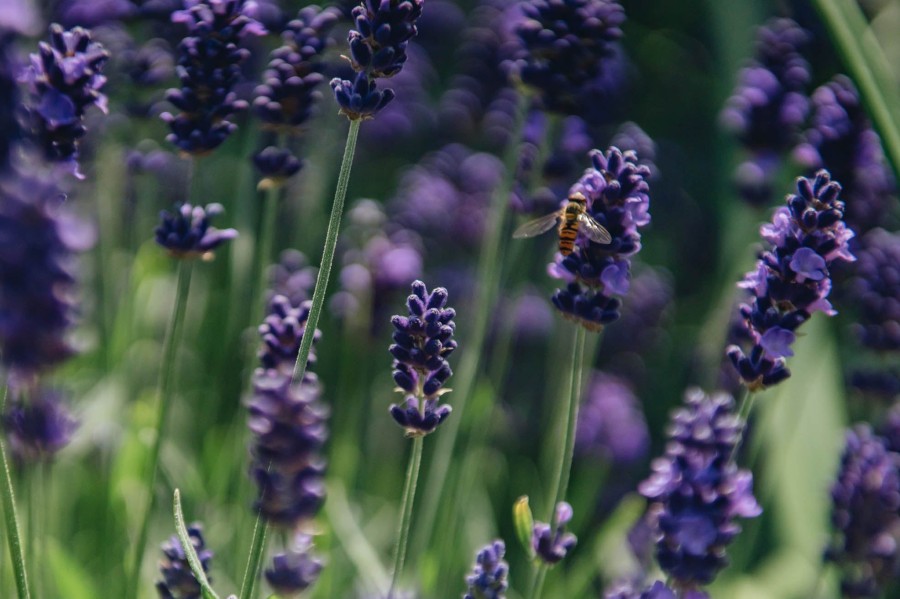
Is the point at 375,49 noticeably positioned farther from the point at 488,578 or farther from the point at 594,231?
the point at 488,578

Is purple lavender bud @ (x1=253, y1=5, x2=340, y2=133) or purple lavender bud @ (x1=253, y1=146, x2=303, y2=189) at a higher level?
purple lavender bud @ (x1=253, y1=5, x2=340, y2=133)

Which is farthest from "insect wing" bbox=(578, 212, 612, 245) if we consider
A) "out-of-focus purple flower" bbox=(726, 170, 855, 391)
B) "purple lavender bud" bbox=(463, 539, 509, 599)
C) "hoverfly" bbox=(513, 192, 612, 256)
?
"purple lavender bud" bbox=(463, 539, 509, 599)

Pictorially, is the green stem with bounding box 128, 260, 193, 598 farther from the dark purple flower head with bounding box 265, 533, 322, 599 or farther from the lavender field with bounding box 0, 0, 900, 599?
the dark purple flower head with bounding box 265, 533, 322, 599

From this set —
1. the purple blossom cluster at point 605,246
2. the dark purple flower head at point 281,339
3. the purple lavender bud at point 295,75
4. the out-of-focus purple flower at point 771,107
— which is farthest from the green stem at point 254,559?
the out-of-focus purple flower at point 771,107

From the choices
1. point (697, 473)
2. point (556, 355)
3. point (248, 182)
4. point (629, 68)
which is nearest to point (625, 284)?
point (697, 473)

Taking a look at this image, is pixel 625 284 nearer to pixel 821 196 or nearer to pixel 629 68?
pixel 821 196

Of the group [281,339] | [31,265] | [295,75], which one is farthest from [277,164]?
[31,265]

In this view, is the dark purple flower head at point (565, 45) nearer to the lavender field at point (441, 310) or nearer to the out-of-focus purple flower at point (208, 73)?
the lavender field at point (441, 310)
